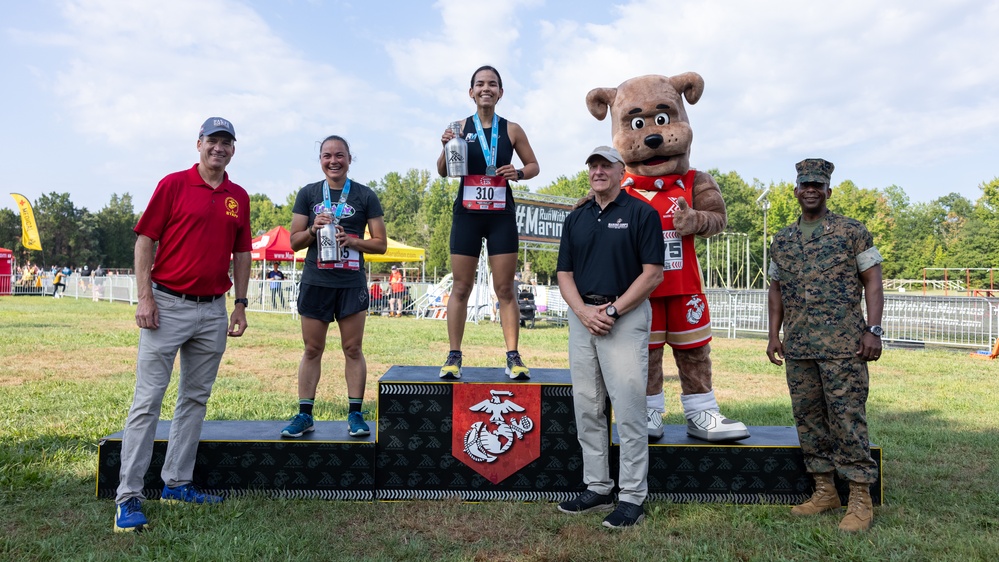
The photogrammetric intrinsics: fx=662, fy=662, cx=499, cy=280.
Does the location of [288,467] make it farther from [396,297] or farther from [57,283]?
[57,283]

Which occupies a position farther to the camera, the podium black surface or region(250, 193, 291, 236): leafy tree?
region(250, 193, 291, 236): leafy tree

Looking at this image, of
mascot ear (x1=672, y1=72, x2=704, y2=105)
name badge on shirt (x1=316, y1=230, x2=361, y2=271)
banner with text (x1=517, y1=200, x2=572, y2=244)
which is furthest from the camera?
banner with text (x1=517, y1=200, x2=572, y2=244)

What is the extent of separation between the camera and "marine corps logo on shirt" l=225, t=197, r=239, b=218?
3.87m

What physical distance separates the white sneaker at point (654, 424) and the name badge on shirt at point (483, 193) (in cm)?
167

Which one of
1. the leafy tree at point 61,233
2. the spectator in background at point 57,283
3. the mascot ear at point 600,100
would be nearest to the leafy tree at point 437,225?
the spectator in background at point 57,283

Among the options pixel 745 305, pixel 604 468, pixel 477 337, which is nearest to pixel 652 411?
pixel 604 468

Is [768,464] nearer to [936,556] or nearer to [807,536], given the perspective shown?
[807,536]

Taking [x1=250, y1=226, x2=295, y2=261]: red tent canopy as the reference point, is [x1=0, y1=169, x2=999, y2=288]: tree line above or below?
above

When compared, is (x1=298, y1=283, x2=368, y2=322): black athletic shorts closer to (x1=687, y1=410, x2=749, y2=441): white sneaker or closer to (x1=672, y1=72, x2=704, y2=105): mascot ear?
(x1=687, y1=410, x2=749, y2=441): white sneaker

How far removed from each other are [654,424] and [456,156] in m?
2.14

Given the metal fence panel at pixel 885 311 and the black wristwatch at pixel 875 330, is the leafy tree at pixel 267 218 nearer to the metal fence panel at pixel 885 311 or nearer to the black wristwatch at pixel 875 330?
the metal fence panel at pixel 885 311

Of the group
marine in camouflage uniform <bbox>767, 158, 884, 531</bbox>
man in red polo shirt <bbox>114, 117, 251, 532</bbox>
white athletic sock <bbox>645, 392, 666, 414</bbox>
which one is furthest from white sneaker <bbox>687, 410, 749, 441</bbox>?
man in red polo shirt <bbox>114, 117, 251, 532</bbox>

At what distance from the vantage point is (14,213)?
60031 millimetres

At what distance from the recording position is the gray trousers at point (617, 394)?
3.70 m
